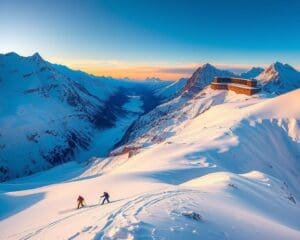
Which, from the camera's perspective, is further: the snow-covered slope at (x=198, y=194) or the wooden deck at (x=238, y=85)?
the wooden deck at (x=238, y=85)

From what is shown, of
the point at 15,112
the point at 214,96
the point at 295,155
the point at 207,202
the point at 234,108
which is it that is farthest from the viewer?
the point at 15,112

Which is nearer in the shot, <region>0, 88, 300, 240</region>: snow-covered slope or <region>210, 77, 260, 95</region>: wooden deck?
<region>0, 88, 300, 240</region>: snow-covered slope

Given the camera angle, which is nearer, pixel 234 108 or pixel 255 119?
pixel 255 119

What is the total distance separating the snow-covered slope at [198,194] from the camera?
16750mm

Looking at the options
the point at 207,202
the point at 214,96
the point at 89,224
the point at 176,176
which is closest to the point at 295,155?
the point at 176,176

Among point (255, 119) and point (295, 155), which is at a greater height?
point (255, 119)

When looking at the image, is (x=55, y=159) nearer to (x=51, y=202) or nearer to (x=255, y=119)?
(x=255, y=119)

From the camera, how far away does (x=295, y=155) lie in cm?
5578

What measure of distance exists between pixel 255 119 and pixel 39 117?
156394mm

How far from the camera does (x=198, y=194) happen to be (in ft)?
78.0

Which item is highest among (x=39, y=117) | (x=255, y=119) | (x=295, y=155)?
(x=255, y=119)

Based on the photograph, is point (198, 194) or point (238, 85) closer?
point (198, 194)

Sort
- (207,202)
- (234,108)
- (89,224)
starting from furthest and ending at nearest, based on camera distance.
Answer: (234,108) → (207,202) → (89,224)

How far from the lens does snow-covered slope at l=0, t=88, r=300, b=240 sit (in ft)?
55.0
